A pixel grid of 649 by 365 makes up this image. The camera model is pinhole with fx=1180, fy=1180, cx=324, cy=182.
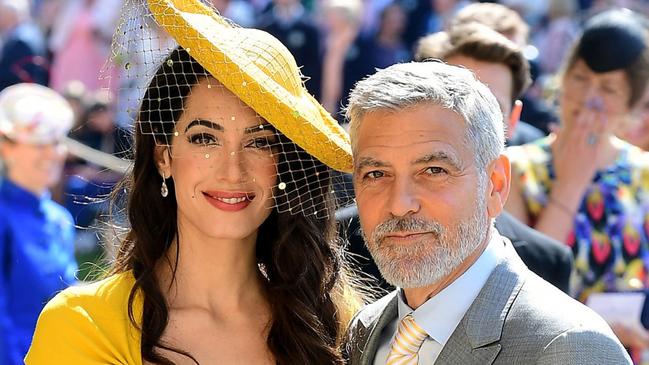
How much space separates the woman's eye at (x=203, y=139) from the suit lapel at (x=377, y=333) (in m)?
0.75

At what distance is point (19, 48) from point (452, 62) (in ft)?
21.8

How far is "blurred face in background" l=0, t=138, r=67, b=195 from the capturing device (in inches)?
248

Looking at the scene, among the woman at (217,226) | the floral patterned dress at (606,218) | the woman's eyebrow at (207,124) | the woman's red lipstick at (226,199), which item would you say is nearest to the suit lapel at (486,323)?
the woman at (217,226)

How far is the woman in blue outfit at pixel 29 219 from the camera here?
5.82 m

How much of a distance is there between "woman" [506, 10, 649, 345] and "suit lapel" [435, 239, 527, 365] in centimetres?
177

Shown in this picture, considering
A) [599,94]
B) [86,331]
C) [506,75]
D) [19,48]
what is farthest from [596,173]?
[19,48]

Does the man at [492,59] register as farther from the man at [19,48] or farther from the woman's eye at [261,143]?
the man at [19,48]

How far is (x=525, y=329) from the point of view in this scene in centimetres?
296

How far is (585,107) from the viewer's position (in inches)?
197

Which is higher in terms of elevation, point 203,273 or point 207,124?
point 207,124

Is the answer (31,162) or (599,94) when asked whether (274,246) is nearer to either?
(599,94)

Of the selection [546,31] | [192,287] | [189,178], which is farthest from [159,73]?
[546,31]

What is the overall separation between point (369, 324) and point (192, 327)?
0.56 metres

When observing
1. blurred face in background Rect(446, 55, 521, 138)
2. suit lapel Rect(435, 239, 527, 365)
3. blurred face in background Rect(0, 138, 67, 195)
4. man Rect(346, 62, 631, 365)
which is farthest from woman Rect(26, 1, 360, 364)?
blurred face in background Rect(0, 138, 67, 195)
